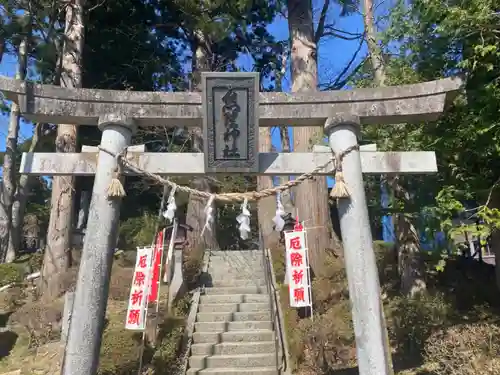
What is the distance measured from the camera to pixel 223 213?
18250 mm

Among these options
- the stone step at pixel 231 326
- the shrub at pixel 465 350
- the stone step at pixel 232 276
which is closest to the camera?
the shrub at pixel 465 350

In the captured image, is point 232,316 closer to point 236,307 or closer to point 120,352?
point 236,307

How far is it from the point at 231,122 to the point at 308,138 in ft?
19.6

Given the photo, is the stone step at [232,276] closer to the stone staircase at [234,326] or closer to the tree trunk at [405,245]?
the stone staircase at [234,326]

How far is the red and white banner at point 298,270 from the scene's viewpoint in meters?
8.35

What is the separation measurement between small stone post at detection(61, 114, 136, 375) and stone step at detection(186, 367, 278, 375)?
329cm

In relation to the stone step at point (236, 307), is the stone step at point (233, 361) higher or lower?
lower

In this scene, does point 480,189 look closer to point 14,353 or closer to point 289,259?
point 289,259

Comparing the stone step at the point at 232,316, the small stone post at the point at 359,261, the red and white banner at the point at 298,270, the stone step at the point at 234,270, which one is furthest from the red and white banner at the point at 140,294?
the stone step at the point at 234,270

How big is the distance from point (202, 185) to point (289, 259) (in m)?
6.49

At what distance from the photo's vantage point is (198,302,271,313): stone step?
10031 mm

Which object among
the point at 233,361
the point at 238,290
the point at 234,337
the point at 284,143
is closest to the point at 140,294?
the point at 233,361

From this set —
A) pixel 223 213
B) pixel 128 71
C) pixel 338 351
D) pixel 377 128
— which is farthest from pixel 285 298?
pixel 128 71

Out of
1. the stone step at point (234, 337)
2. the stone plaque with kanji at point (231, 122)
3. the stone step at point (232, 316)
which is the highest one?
the stone plaque with kanji at point (231, 122)
